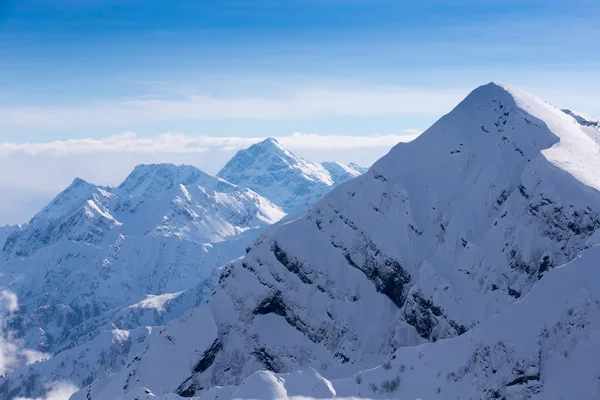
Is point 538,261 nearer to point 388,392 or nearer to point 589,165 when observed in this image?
point 589,165

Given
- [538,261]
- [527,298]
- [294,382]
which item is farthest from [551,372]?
[538,261]

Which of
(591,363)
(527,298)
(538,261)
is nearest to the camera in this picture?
(591,363)

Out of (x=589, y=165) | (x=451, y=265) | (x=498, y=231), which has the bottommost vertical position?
(x=451, y=265)

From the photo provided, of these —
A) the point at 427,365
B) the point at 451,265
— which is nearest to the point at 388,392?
the point at 427,365

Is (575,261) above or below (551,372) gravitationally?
above

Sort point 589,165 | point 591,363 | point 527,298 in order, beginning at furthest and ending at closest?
point 589,165 < point 527,298 < point 591,363

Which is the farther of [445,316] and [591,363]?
[445,316]

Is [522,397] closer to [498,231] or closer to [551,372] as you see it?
[551,372]

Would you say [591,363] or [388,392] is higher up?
[591,363]

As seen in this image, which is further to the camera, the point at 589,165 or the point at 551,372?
the point at 589,165
